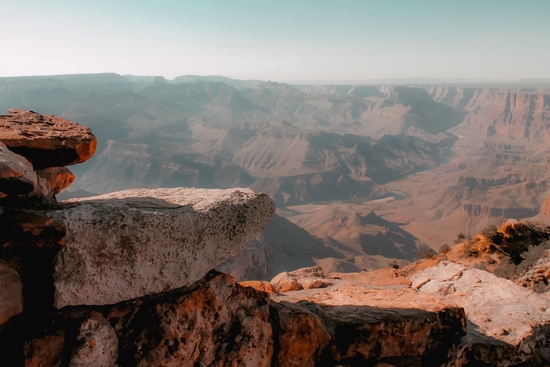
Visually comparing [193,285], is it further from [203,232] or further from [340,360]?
[340,360]

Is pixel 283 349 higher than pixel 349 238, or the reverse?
pixel 283 349

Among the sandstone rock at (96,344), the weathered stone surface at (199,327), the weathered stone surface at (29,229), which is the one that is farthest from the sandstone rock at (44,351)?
the weathered stone surface at (29,229)

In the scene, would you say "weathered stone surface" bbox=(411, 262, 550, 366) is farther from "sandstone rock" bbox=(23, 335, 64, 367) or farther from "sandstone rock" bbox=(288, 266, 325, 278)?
"sandstone rock" bbox=(23, 335, 64, 367)

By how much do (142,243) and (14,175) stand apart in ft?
5.33

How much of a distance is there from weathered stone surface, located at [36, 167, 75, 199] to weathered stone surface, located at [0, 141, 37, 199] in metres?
0.62

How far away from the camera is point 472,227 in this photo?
312 feet

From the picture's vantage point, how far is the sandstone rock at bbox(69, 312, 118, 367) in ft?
13.5

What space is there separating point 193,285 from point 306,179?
14683 cm

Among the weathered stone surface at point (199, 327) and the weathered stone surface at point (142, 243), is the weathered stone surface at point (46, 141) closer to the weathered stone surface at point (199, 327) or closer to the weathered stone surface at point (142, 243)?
the weathered stone surface at point (142, 243)

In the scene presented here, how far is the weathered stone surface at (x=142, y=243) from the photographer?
14.3 feet

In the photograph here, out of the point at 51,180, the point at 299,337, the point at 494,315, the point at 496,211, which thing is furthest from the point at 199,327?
the point at 496,211

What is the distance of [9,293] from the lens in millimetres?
3955

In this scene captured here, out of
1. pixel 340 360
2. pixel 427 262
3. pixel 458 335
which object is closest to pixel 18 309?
pixel 340 360

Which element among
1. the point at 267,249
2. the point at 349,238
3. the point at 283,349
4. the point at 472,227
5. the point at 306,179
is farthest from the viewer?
the point at 306,179
